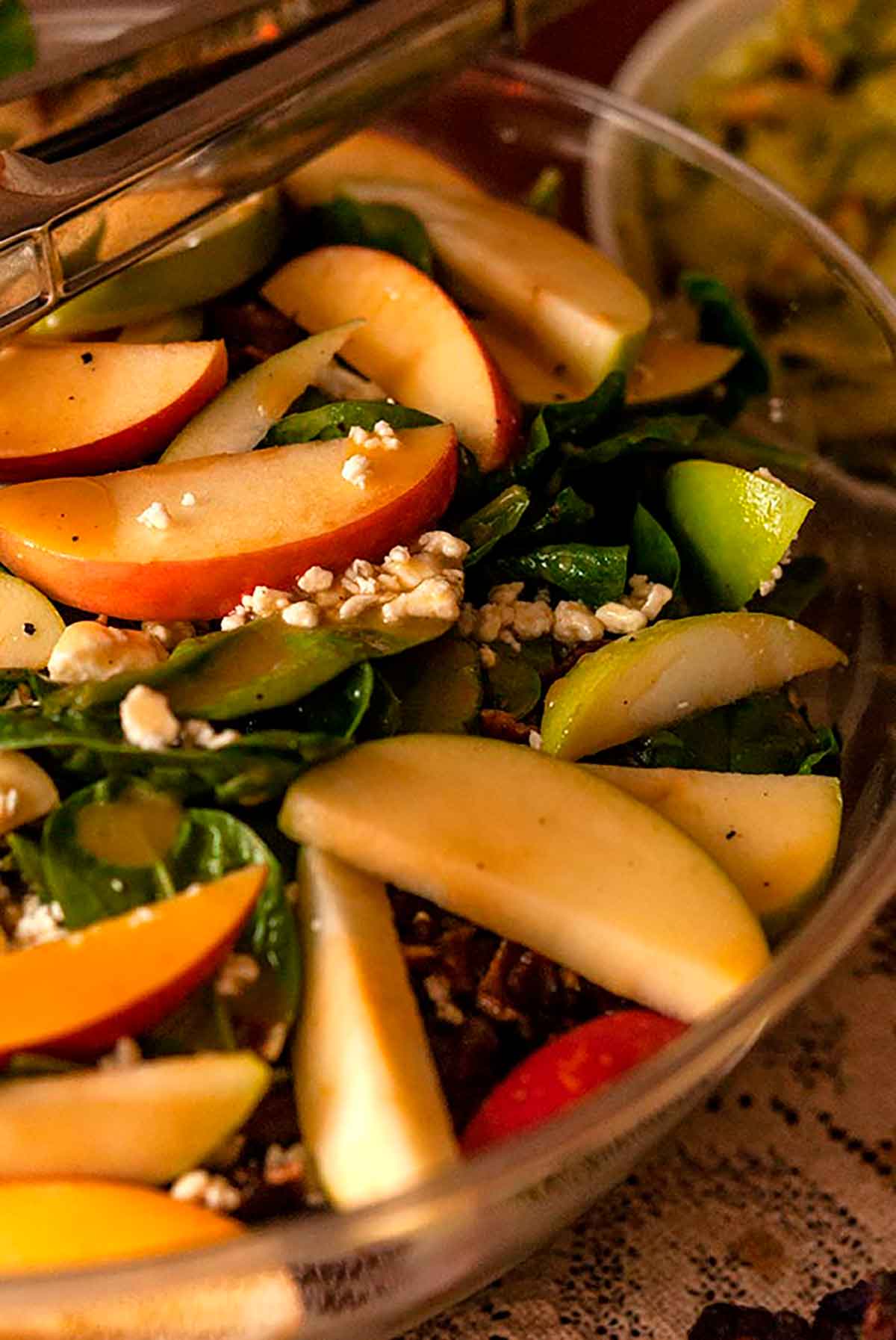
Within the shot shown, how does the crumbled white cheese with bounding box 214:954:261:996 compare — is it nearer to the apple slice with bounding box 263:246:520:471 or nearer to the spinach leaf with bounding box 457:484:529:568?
the spinach leaf with bounding box 457:484:529:568

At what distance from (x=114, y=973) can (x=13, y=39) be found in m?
0.92

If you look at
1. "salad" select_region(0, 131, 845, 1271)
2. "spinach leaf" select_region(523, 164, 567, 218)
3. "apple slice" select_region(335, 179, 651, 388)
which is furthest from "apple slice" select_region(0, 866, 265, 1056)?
"spinach leaf" select_region(523, 164, 567, 218)

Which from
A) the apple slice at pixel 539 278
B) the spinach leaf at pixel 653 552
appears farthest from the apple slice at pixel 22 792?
the apple slice at pixel 539 278

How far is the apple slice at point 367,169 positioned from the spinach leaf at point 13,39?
26cm

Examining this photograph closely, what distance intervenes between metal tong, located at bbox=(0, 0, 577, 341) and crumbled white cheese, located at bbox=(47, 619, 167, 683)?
0.29 metres

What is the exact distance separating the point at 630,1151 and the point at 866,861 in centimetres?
23

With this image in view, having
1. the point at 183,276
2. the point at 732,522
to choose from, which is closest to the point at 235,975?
the point at 732,522

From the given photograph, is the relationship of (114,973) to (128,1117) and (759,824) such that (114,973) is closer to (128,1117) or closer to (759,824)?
(128,1117)

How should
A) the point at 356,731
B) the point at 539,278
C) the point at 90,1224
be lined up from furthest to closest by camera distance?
the point at 539,278, the point at 356,731, the point at 90,1224

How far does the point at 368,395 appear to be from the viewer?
119cm

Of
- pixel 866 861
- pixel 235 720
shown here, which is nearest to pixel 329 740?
pixel 235 720

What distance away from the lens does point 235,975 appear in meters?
0.86

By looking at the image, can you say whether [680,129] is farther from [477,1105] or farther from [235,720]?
[477,1105]

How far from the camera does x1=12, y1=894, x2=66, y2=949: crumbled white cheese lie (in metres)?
0.87
